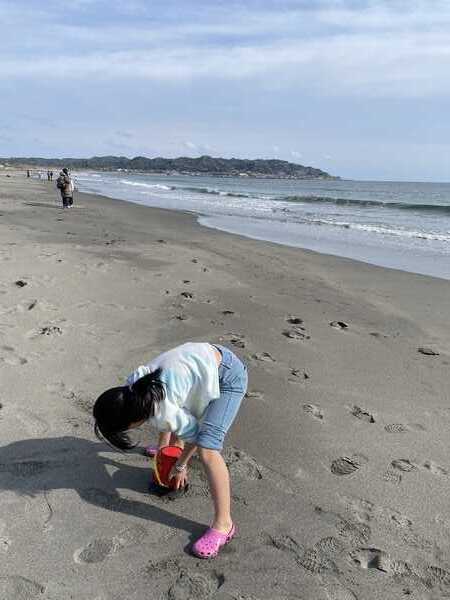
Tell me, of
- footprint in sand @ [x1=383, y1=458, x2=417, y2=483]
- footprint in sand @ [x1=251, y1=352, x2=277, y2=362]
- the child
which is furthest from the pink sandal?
footprint in sand @ [x1=251, y1=352, x2=277, y2=362]

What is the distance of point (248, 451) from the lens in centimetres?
347

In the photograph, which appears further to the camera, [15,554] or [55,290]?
[55,290]

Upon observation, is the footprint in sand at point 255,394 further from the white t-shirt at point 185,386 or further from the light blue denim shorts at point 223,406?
the white t-shirt at point 185,386

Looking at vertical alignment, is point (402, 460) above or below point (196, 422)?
below

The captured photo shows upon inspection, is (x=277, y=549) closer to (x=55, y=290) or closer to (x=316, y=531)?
(x=316, y=531)

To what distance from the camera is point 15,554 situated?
8.27 feet

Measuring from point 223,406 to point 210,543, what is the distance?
0.64m

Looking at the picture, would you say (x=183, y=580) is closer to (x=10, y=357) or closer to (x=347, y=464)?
(x=347, y=464)

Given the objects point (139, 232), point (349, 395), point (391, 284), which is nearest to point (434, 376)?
point (349, 395)

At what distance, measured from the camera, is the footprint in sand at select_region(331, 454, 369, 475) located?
3.28m

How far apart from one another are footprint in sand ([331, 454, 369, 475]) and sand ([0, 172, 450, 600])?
12 mm

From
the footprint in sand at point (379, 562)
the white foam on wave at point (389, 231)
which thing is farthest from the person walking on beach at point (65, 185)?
A: the footprint in sand at point (379, 562)

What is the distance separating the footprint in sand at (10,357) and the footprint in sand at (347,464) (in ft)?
8.58

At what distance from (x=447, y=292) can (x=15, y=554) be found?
7291 mm
